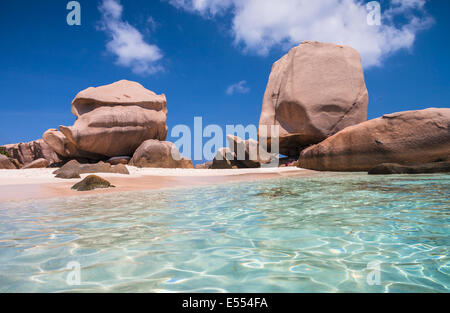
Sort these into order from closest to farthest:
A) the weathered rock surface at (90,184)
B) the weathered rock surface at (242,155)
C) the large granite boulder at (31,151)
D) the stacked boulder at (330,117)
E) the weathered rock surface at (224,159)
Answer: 1. the weathered rock surface at (90,184)
2. the stacked boulder at (330,117)
3. the weathered rock surface at (224,159)
4. the weathered rock surface at (242,155)
5. the large granite boulder at (31,151)

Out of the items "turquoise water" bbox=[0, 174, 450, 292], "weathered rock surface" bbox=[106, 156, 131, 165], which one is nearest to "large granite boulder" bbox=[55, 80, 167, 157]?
"weathered rock surface" bbox=[106, 156, 131, 165]

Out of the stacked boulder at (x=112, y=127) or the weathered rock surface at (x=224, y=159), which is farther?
the weathered rock surface at (x=224, y=159)

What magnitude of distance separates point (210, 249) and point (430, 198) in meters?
3.13

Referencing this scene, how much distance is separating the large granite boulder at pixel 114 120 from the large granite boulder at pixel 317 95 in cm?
604

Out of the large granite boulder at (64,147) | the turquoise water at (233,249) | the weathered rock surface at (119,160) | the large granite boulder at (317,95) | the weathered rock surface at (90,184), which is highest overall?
the large granite boulder at (317,95)

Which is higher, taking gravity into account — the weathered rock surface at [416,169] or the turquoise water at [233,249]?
the weathered rock surface at [416,169]

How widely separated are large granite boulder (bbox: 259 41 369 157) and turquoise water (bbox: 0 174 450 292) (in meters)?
11.7

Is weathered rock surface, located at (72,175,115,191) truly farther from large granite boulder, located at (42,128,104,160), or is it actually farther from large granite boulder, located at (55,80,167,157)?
large granite boulder, located at (42,128,104,160)

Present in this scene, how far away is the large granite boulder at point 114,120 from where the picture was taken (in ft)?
46.0

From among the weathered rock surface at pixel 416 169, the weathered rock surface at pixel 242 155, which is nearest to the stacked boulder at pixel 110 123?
the weathered rock surface at pixel 242 155

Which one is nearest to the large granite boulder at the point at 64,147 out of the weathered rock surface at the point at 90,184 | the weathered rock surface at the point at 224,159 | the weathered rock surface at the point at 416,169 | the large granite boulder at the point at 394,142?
the weathered rock surface at the point at 224,159

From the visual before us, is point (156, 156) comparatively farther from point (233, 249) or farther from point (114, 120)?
point (233, 249)

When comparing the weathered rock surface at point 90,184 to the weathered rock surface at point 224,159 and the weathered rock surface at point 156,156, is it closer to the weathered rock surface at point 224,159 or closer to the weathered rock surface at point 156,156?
the weathered rock surface at point 156,156

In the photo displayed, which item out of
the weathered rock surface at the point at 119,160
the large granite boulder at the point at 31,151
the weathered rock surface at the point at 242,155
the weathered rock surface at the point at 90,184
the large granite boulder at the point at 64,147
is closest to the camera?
the weathered rock surface at the point at 90,184
